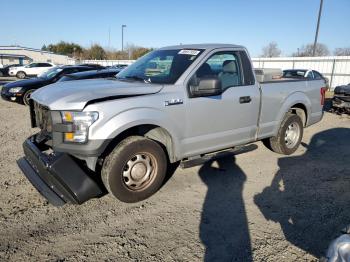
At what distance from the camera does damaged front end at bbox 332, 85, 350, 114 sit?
436 inches

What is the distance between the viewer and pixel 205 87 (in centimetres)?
411

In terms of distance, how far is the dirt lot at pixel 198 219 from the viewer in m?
Answer: 3.03

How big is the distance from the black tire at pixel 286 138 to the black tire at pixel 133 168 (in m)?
2.72

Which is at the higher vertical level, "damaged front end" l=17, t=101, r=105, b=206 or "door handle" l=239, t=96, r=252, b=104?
"door handle" l=239, t=96, r=252, b=104

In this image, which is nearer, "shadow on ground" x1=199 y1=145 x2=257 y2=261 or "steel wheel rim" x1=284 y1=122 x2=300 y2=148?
Answer: "shadow on ground" x1=199 y1=145 x2=257 y2=261

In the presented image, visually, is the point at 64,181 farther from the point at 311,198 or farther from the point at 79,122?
the point at 311,198

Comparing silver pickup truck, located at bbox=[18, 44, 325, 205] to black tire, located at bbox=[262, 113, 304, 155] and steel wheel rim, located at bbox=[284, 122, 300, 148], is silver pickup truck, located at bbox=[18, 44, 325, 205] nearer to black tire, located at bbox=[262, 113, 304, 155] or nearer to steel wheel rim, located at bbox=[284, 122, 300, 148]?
black tire, located at bbox=[262, 113, 304, 155]

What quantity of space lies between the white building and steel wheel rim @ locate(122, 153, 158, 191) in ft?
182

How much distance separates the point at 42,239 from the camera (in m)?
3.21

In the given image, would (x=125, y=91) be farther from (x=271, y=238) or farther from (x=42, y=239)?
(x=271, y=238)

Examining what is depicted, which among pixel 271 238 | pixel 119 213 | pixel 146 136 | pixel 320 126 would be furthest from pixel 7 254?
pixel 320 126

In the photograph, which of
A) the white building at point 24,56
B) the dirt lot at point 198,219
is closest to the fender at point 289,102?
the dirt lot at point 198,219

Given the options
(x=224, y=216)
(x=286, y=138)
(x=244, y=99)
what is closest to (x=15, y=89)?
(x=244, y=99)

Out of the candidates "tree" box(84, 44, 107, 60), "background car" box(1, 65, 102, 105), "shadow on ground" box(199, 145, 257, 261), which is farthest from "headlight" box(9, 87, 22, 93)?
"tree" box(84, 44, 107, 60)
